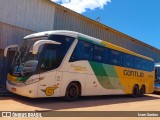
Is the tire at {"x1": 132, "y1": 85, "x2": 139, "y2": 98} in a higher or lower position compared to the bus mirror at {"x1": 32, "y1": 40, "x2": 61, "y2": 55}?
lower

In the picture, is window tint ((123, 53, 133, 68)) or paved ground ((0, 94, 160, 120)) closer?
paved ground ((0, 94, 160, 120))

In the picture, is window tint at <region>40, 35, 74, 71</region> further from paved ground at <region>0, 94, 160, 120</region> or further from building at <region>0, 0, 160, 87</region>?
building at <region>0, 0, 160, 87</region>

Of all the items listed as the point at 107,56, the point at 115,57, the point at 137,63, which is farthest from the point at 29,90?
the point at 137,63

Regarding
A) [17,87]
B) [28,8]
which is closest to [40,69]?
[17,87]

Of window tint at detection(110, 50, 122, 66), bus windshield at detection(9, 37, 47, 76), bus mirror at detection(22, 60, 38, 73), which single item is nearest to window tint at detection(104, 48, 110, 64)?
window tint at detection(110, 50, 122, 66)

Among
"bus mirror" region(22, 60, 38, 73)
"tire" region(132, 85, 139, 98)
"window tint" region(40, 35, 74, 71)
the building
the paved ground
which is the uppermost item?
the building

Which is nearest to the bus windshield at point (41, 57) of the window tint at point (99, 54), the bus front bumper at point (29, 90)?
Answer: the bus front bumper at point (29, 90)

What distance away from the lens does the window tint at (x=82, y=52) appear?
11942 mm

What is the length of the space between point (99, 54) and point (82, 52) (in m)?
1.68

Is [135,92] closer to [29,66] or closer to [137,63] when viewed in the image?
[137,63]

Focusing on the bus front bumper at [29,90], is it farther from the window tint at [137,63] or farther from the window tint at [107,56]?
the window tint at [137,63]

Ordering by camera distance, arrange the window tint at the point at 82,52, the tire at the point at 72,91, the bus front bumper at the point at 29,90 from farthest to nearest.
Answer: the window tint at the point at 82,52 → the tire at the point at 72,91 → the bus front bumper at the point at 29,90

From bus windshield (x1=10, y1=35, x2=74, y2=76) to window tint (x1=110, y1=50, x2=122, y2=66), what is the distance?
4.01 meters

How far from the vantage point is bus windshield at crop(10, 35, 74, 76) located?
1052 cm
